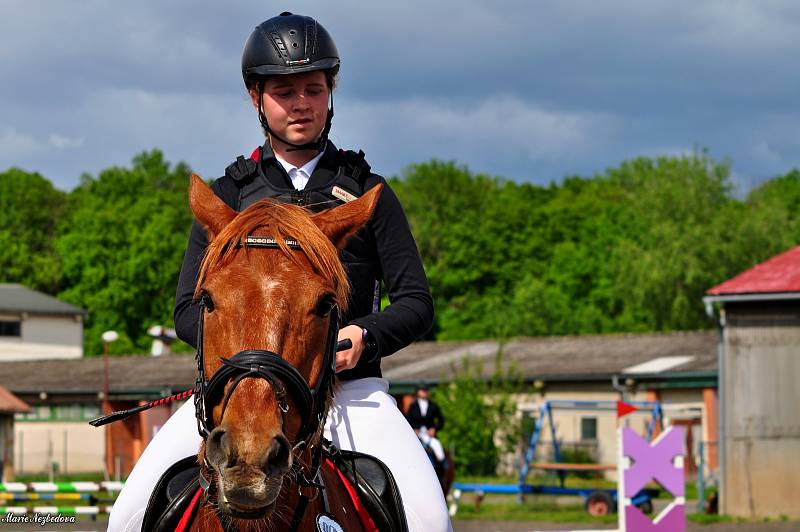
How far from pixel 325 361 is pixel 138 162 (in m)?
92.1

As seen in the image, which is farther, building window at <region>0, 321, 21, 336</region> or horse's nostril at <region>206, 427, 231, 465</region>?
building window at <region>0, 321, 21, 336</region>

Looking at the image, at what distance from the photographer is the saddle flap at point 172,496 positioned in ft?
13.8

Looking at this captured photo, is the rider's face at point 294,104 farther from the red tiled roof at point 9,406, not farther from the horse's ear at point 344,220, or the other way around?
the red tiled roof at point 9,406

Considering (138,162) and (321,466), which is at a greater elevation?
→ (138,162)

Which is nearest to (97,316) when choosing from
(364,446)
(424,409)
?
(424,409)

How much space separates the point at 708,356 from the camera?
4272 centimetres

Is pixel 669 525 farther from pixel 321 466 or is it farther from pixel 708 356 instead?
pixel 708 356

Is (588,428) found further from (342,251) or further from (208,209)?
(208,209)

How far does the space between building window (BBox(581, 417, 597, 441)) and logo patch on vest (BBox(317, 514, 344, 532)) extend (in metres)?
40.8

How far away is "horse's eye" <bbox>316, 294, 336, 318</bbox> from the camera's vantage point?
3.62 m

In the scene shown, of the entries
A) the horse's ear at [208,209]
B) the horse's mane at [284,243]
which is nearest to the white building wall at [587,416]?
the horse's ear at [208,209]

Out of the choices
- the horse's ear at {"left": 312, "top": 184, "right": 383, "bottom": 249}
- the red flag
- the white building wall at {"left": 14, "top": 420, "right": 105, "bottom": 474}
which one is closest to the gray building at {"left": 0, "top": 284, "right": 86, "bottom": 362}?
the white building wall at {"left": 14, "top": 420, "right": 105, "bottom": 474}

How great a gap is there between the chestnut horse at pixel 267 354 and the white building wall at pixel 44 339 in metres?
72.8

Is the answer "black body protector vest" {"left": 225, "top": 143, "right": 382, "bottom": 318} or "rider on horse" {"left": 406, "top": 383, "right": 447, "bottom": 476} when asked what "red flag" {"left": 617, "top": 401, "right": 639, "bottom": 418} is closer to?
"rider on horse" {"left": 406, "top": 383, "right": 447, "bottom": 476}
